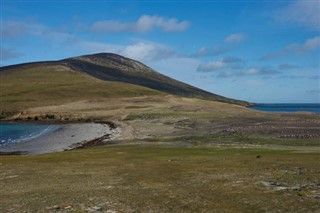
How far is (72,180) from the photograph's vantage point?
32.5 m

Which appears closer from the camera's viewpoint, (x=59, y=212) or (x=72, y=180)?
(x=59, y=212)

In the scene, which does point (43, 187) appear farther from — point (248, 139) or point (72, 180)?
point (248, 139)

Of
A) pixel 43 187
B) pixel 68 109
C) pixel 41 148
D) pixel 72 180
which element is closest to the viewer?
pixel 43 187

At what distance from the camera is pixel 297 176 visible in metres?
30.1

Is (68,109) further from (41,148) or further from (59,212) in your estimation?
(59,212)

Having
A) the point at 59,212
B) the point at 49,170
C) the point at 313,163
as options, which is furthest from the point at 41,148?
the point at 59,212

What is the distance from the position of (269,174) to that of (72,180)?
47.0ft

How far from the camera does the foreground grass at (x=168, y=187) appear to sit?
73.4ft

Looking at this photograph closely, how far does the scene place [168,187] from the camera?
27844mm

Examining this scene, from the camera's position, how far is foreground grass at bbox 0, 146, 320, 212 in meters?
22.4

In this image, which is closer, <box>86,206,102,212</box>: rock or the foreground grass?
<box>86,206,102,212</box>: rock

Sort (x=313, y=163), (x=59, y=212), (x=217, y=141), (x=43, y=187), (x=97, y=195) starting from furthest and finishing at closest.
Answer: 1. (x=217, y=141)
2. (x=313, y=163)
3. (x=43, y=187)
4. (x=97, y=195)
5. (x=59, y=212)

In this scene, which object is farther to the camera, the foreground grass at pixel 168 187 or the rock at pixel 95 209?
the foreground grass at pixel 168 187

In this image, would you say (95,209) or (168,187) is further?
(168,187)
